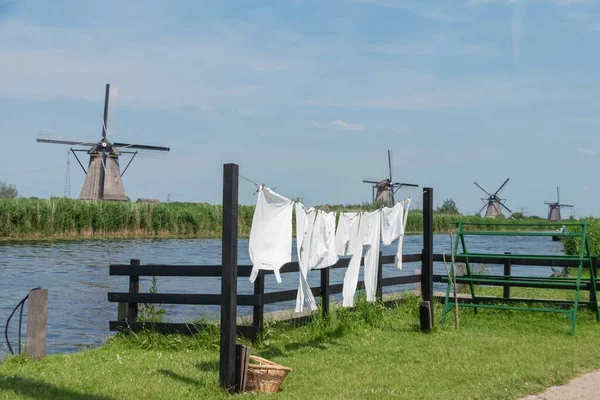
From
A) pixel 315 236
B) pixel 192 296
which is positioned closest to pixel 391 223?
pixel 315 236

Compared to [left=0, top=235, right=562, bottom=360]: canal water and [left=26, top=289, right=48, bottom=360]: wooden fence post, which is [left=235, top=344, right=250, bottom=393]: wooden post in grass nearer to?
[left=26, top=289, right=48, bottom=360]: wooden fence post

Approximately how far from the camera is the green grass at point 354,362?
751 centimetres

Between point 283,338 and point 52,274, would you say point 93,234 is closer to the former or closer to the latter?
point 52,274

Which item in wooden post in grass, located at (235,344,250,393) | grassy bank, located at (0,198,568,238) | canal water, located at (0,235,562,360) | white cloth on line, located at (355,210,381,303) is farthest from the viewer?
grassy bank, located at (0,198,568,238)

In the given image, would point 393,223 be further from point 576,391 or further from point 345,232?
point 576,391

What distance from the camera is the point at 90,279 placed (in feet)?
83.4

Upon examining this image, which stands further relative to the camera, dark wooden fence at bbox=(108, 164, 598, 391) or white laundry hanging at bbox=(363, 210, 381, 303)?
white laundry hanging at bbox=(363, 210, 381, 303)

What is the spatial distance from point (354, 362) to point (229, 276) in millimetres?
2285

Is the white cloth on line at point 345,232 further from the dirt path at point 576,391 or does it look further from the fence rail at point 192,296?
the dirt path at point 576,391

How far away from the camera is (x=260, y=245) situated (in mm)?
8422

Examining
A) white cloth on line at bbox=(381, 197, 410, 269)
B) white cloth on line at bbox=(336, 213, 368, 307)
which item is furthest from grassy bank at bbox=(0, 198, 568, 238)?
white cloth on line at bbox=(336, 213, 368, 307)

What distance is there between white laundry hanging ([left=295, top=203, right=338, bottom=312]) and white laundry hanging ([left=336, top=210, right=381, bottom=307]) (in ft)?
2.08

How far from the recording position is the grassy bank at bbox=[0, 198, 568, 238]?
40.0 m

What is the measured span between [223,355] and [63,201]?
3606cm
